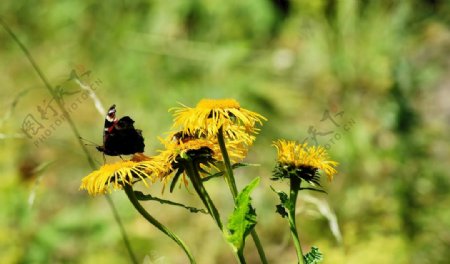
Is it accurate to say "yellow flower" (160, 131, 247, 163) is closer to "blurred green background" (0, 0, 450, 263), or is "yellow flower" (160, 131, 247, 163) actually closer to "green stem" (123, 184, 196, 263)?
"green stem" (123, 184, 196, 263)

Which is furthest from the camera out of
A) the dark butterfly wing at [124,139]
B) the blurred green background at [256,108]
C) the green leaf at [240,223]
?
the blurred green background at [256,108]

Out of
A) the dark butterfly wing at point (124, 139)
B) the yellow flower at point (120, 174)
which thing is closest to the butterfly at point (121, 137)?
the dark butterfly wing at point (124, 139)

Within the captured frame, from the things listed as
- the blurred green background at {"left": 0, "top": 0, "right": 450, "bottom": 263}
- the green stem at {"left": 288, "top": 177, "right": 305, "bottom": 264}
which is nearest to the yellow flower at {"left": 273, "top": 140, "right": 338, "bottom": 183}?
the green stem at {"left": 288, "top": 177, "right": 305, "bottom": 264}

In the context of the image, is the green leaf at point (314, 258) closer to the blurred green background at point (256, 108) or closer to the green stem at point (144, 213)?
the green stem at point (144, 213)

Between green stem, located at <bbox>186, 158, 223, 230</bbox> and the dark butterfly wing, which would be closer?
green stem, located at <bbox>186, 158, 223, 230</bbox>

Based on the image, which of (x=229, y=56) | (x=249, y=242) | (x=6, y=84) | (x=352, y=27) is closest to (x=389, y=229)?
(x=249, y=242)

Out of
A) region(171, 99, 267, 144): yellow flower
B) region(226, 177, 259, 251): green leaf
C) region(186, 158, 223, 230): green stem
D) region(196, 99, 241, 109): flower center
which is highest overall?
region(196, 99, 241, 109): flower center

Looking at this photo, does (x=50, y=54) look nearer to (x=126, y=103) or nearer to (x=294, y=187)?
(x=126, y=103)
